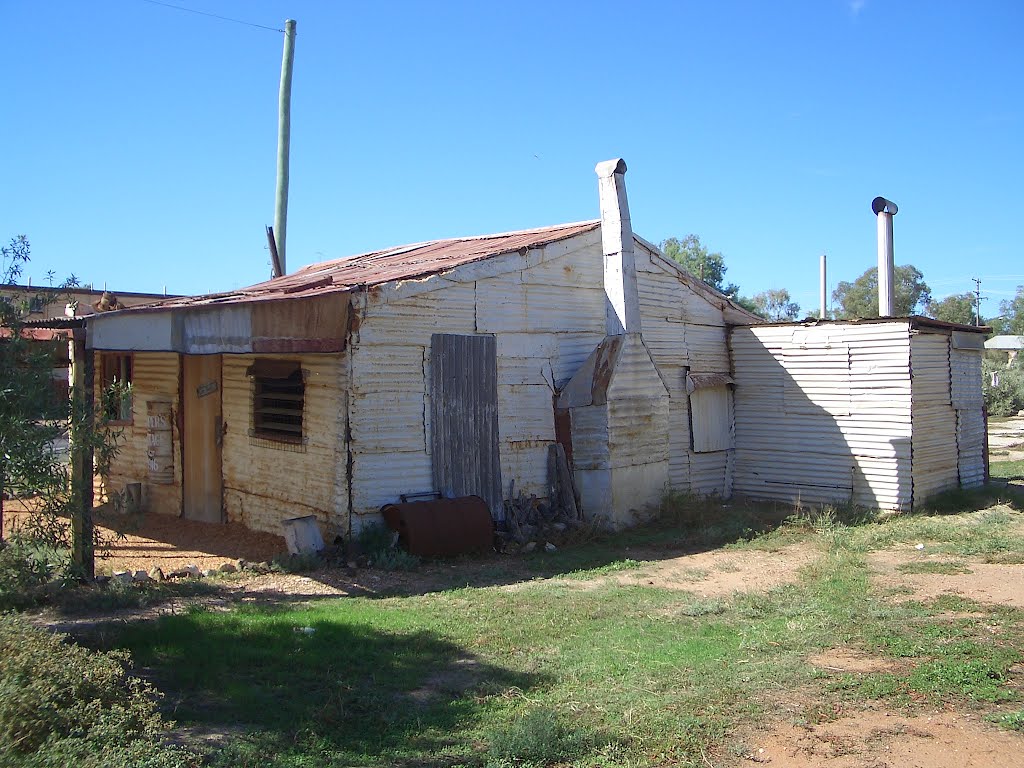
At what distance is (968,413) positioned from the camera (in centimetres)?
1405

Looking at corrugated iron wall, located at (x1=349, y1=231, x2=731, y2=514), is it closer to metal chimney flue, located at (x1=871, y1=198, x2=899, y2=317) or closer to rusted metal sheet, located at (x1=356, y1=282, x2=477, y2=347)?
rusted metal sheet, located at (x1=356, y1=282, x2=477, y2=347)

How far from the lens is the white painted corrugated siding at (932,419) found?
41.8 ft

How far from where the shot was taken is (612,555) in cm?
1041

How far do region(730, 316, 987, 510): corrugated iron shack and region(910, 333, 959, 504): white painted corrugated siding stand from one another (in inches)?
0.6

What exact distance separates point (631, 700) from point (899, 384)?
9.05 metres

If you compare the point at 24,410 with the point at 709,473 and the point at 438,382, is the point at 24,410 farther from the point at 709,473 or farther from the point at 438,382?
the point at 709,473

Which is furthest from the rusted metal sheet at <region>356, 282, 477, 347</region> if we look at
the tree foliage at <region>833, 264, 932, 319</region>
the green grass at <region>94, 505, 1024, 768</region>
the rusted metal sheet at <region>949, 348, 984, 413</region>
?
the tree foliage at <region>833, 264, 932, 319</region>

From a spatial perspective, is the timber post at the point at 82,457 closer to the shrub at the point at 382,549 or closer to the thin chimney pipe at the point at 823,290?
the shrub at the point at 382,549

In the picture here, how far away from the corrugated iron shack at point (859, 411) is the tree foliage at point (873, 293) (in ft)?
122

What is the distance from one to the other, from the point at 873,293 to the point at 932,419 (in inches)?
1709

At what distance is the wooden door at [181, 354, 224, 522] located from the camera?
12336 mm

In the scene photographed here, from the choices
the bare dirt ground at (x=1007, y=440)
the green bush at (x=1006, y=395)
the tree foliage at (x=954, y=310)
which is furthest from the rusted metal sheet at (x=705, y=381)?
the tree foliage at (x=954, y=310)

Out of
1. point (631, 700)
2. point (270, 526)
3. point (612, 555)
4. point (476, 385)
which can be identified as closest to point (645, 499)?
point (612, 555)

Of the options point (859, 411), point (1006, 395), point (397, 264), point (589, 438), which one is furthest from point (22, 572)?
→ point (1006, 395)
